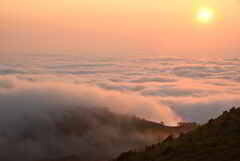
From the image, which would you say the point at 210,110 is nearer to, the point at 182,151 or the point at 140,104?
the point at 140,104

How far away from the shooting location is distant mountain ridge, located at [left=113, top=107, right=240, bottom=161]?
674 inches

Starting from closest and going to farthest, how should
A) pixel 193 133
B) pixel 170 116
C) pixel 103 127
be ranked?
pixel 193 133 < pixel 103 127 < pixel 170 116

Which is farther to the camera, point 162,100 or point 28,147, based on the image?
point 162,100

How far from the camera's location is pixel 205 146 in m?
18.5

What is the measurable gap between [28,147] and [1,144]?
23.5 feet

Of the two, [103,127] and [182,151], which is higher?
[182,151]

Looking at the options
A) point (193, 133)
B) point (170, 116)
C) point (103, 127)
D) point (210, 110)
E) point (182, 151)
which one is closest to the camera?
point (182, 151)

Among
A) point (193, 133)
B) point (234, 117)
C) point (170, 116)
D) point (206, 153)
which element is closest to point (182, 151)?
point (206, 153)

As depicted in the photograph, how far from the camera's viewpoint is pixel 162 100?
190 m

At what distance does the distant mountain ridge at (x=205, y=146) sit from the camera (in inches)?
674

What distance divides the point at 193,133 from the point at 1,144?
77721 mm

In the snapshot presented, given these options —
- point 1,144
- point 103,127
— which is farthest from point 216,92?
point 1,144

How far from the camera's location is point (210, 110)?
6211 inches

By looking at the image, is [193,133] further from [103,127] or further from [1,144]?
[103,127]
